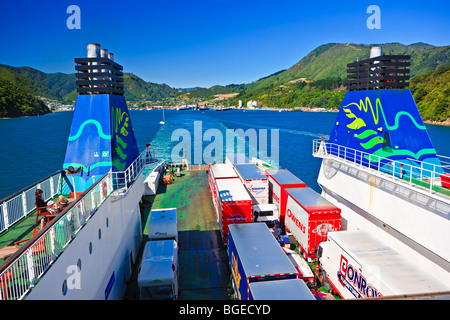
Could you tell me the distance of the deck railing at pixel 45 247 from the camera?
5.30 metres

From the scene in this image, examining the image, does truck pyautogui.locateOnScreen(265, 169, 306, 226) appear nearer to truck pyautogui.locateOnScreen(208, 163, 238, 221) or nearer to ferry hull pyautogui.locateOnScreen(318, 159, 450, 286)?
ferry hull pyautogui.locateOnScreen(318, 159, 450, 286)

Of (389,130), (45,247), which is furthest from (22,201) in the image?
(389,130)

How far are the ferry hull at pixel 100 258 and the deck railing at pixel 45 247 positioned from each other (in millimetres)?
152

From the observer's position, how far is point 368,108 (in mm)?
15742

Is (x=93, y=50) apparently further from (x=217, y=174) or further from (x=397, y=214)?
(x=397, y=214)

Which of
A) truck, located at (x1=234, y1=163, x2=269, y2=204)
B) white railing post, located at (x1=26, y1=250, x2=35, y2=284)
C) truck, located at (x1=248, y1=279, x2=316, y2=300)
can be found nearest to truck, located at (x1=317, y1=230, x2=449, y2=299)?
truck, located at (x1=248, y1=279, x2=316, y2=300)

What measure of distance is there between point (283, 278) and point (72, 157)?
9.26 metres

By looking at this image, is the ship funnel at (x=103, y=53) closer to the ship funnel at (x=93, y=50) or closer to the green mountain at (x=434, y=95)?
the ship funnel at (x=93, y=50)

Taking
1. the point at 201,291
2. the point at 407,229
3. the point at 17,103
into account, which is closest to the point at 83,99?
the point at 201,291

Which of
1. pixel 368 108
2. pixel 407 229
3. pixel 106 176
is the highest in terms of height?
pixel 368 108

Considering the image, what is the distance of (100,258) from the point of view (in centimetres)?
947

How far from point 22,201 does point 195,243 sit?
8.83 metres
